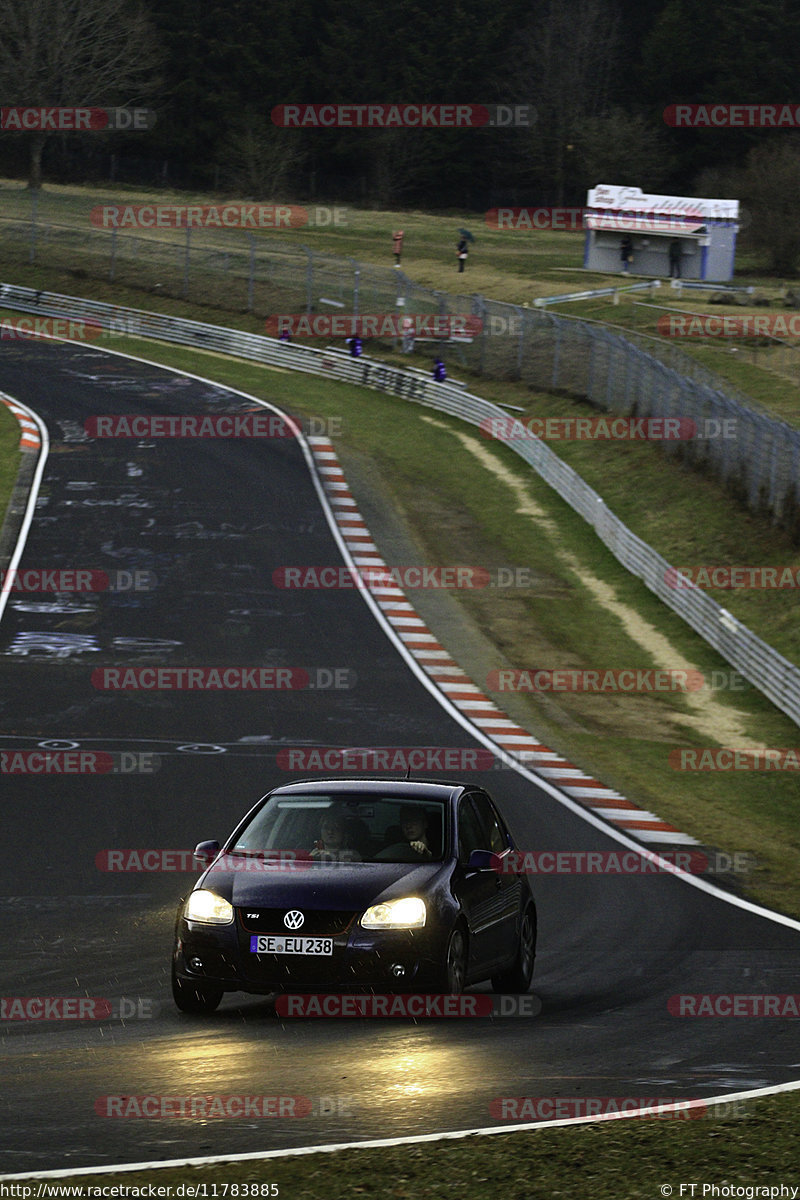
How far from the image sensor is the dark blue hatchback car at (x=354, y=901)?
976 centimetres

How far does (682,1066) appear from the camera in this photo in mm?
8641

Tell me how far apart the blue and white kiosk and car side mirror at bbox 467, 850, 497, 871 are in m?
63.1

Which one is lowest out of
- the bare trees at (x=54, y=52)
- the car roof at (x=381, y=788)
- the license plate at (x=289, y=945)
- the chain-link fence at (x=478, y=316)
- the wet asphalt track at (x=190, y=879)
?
the wet asphalt track at (x=190, y=879)

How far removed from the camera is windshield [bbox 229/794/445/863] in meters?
10.6

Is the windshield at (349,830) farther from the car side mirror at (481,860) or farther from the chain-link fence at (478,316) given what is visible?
the chain-link fence at (478,316)

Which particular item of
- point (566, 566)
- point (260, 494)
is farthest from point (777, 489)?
point (260, 494)

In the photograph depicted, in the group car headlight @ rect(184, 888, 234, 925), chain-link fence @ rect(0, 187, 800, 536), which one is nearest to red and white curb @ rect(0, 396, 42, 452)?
chain-link fence @ rect(0, 187, 800, 536)

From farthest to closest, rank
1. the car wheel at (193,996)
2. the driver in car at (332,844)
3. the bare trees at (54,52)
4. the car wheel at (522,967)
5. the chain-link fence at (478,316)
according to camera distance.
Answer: the bare trees at (54,52) < the chain-link fence at (478,316) < the car wheel at (522,967) < the driver in car at (332,844) < the car wheel at (193,996)

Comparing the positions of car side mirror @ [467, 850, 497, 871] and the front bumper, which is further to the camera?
car side mirror @ [467, 850, 497, 871]

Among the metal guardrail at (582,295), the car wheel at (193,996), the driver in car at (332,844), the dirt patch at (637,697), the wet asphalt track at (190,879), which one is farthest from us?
the metal guardrail at (582,295)

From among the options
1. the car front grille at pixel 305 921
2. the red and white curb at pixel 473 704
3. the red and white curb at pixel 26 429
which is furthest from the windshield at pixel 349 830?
the red and white curb at pixel 26 429

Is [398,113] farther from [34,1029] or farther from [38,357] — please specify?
[34,1029]

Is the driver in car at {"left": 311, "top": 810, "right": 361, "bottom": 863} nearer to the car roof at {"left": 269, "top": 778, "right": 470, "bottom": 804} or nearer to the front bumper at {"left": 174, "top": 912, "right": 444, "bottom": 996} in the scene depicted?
the car roof at {"left": 269, "top": 778, "right": 470, "bottom": 804}

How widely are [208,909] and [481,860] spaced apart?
176 centimetres
